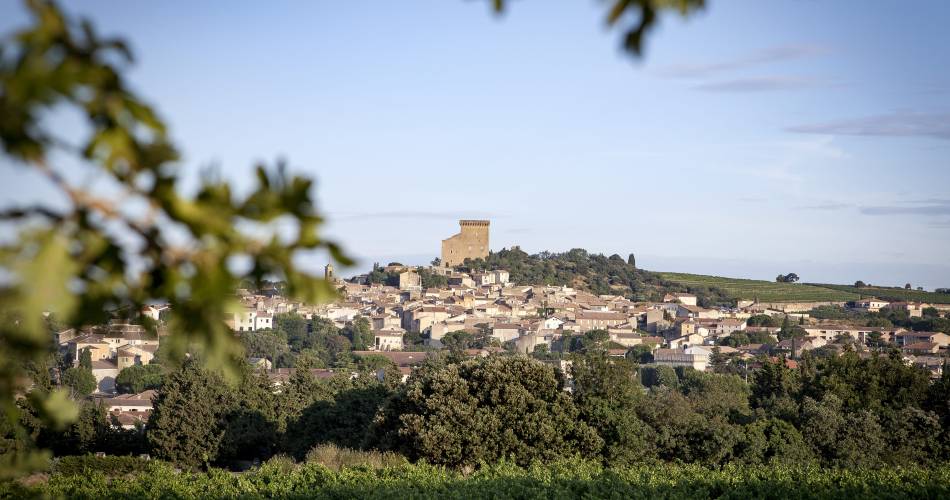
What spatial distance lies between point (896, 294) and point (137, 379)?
115 metres

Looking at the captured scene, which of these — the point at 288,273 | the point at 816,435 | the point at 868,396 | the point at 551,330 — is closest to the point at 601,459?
the point at 816,435

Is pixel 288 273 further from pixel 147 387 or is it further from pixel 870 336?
pixel 870 336

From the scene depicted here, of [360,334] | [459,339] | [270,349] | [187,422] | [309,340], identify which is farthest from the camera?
[360,334]

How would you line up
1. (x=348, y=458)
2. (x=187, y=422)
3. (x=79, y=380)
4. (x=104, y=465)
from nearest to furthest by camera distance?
(x=348, y=458) → (x=104, y=465) → (x=187, y=422) → (x=79, y=380)

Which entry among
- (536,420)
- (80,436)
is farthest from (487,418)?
(80,436)

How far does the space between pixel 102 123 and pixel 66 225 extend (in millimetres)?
188

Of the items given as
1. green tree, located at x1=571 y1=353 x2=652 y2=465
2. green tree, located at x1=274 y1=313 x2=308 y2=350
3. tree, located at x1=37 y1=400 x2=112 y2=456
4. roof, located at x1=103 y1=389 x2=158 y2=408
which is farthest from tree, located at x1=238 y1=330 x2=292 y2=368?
green tree, located at x1=571 y1=353 x2=652 y2=465

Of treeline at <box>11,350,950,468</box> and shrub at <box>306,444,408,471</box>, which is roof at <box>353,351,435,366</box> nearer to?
treeline at <box>11,350,950,468</box>

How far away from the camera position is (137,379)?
67.6 metres

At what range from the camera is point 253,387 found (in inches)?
1377

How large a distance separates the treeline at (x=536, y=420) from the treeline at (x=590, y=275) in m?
97.2

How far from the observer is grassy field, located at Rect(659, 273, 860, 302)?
139 m

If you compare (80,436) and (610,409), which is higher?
(610,409)

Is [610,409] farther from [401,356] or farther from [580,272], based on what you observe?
[580,272]
